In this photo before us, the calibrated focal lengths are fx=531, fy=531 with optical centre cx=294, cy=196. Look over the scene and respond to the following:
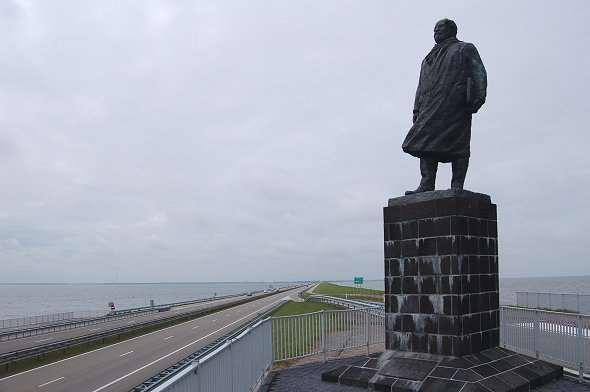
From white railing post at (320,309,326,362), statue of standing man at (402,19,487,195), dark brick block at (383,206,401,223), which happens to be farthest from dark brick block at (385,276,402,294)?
white railing post at (320,309,326,362)

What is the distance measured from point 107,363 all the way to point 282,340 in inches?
316

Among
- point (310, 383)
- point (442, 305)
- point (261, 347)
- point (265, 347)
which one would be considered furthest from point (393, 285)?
point (265, 347)

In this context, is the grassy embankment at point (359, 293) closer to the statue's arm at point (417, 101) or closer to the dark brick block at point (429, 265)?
the statue's arm at point (417, 101)

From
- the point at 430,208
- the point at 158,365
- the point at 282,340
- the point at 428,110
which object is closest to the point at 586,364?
the point at 430,208

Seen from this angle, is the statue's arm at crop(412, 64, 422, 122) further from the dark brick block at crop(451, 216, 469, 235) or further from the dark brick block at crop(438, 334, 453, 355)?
the dark brick block at crop(438, 334, 453, 355)

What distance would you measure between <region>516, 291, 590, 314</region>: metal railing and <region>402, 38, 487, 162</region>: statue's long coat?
1867 centimetres

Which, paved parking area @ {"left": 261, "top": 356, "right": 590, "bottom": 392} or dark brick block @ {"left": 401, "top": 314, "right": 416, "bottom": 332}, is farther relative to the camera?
dark brick block @ {"left": 401, "top": 314, "right": 416, "bottom": 332}

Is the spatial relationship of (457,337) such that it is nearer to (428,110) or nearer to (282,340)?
(428,110)

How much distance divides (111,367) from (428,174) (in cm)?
1241

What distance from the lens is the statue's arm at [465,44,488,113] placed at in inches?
359

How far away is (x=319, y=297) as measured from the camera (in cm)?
4269

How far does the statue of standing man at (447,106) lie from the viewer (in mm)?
9281

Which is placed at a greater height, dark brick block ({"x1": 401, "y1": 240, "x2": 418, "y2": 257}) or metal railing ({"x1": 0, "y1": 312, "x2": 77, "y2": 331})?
dark brick block ({"x1": 401, "y1": 240, "x2": 418, "y2": 257})

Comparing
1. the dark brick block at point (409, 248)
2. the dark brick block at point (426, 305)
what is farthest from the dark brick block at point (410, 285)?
the dark brick block at point (409, 248)
